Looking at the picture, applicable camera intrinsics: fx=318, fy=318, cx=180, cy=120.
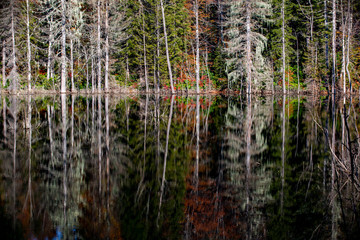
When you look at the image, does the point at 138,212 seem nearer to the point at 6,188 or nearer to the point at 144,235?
the point at 144,235

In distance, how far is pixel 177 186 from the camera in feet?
16.8

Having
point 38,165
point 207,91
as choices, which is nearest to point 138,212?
→ point 38,165

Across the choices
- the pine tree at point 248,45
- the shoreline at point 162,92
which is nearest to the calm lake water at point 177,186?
the pine tree at point 248,45

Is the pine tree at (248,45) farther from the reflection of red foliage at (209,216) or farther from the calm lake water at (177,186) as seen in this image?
the reflection of red foliage at (209,216)

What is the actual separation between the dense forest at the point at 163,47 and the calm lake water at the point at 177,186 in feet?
76.5

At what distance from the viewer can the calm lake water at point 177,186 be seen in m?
3.59

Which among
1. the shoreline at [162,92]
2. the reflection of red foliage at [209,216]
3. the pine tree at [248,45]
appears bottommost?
the reflection of red foliage at [209,216]

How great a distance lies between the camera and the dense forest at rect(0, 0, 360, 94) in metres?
31.6

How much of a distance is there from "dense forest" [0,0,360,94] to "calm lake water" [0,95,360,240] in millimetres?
23303

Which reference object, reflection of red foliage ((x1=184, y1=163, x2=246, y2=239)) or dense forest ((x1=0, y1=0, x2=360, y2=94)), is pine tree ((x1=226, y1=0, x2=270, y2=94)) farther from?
reflection of red foliage ((x1=184, y1=163, x2=246, y2=239))

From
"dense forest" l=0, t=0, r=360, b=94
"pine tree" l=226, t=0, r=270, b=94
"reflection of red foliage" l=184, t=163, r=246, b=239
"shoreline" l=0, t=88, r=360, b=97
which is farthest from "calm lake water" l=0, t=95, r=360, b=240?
"shoreline" l=0, t=88, r=360, b=97

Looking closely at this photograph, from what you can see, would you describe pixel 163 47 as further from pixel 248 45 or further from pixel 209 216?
pixel 209 216

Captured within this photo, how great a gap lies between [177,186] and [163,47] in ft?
117

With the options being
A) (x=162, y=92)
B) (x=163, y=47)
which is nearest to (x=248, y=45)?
(x=162, y=92)
